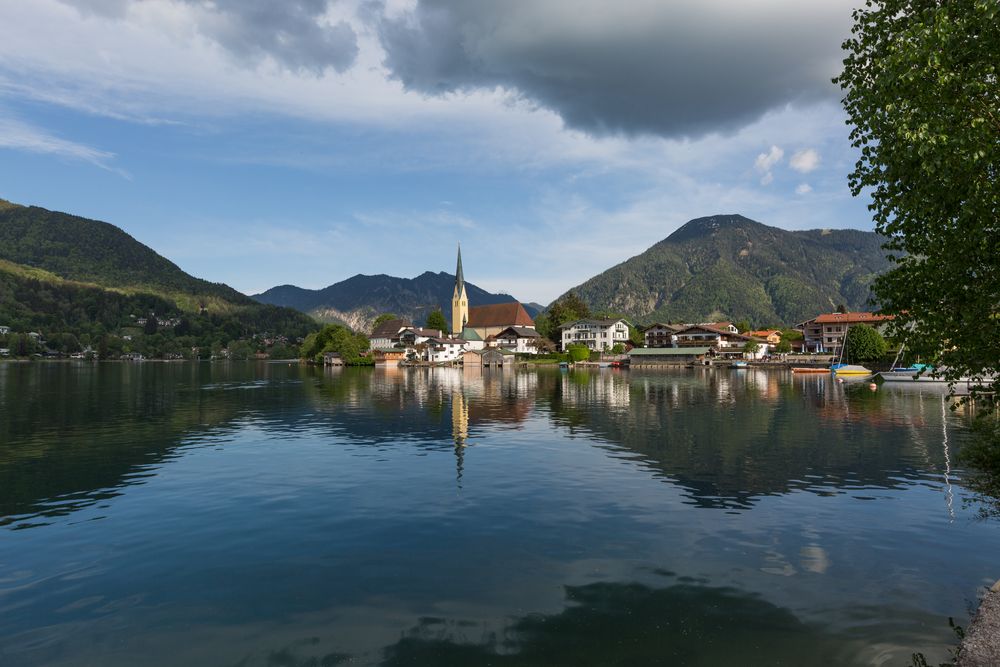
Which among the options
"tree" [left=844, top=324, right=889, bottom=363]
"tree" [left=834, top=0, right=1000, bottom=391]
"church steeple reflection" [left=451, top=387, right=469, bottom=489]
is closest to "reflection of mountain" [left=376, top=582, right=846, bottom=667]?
"tree" [left=834, top=0, right=1000, bottom=391]

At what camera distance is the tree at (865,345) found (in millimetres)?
133250

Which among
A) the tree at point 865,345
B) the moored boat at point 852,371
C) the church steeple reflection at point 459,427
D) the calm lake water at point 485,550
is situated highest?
the tree at point 865,345

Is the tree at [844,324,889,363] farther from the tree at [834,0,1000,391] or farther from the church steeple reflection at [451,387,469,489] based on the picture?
the tree at [834,0,1000,391]

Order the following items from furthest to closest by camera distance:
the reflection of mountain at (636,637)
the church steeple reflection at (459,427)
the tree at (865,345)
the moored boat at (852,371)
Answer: the tree at (865,345) < the moored boat at (852,371) < the church steeple reflection at (459,427) < the reflection of mountain at (636,637)

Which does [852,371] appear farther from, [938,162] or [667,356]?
[938,162]

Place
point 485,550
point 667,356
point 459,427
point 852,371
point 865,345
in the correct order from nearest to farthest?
point 485,550 < point 459,427 < point 852,371 < point 865,345 < point 667,356

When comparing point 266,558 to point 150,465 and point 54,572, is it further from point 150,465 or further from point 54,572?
point 150,465

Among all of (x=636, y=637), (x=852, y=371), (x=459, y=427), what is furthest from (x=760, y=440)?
(x=852, y=371)

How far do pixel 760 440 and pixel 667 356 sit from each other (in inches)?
6175

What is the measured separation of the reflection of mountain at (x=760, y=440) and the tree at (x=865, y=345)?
248 ft

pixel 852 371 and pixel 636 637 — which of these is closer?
pixel 636 637

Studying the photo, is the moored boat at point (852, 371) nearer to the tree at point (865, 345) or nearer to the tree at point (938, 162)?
the tree at point (865, 345)

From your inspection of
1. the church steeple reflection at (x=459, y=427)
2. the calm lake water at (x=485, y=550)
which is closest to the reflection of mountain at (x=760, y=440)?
the calm lake water at (x=485, y=550)

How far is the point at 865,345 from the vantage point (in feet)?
443
